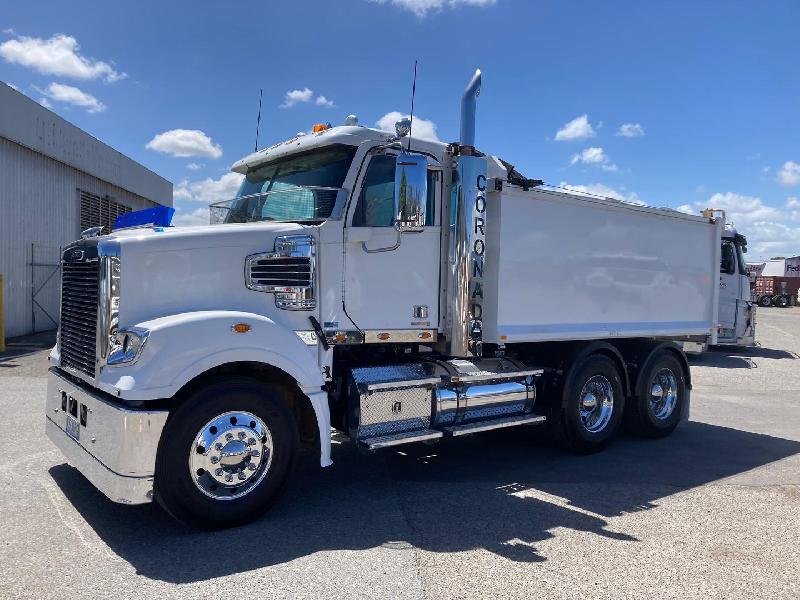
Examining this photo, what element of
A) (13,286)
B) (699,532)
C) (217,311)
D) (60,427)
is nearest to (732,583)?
(699,532)

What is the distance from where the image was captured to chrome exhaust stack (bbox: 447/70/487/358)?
600 centimetres

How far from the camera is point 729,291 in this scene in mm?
16188

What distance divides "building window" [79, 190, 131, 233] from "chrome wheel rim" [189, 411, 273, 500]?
1710 centimetres

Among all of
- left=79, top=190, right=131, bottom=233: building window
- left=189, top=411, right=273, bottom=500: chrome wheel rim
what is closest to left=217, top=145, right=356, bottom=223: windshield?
left=189, top=411, right=273, bottom=500: chrome wheel rim

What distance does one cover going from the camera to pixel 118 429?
4281 mm

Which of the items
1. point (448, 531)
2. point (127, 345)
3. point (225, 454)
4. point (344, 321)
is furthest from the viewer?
point (344, 321)

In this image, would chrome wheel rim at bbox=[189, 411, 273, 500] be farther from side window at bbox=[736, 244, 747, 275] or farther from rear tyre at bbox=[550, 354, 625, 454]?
side window at bbox=[736, 244, 747, 275]

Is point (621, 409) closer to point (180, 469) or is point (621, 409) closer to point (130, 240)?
point (180, 469)

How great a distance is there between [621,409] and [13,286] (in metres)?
15.3

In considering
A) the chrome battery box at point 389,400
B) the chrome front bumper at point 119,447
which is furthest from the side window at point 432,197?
the chrome front bumper at point 119,447

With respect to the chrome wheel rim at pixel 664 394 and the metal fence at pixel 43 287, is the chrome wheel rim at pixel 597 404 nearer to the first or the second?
the chrome wheel rim at pixel 664 394

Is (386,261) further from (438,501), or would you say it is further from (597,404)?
(597,404)

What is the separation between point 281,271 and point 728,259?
13896 millimetres

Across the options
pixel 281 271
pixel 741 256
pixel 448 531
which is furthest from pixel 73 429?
pixel 741 256
